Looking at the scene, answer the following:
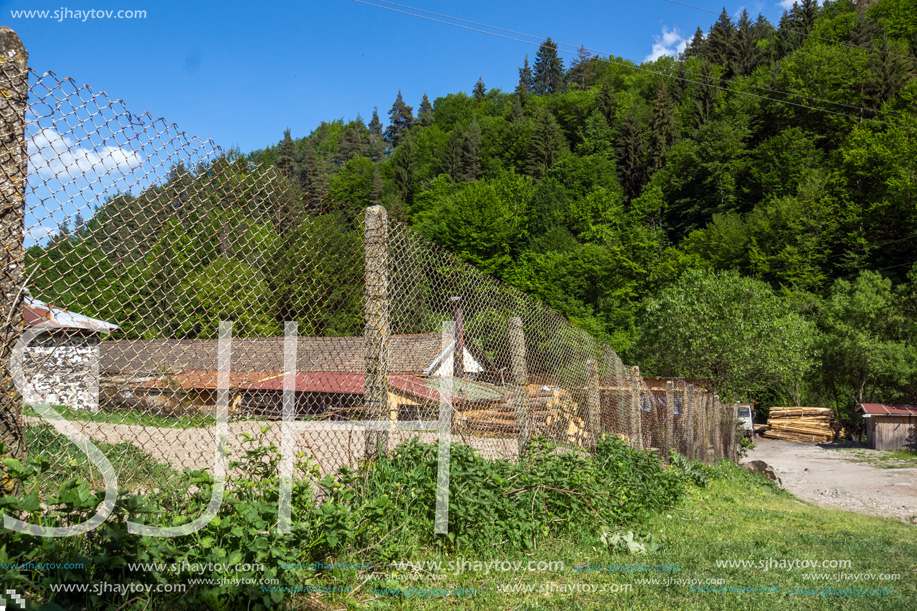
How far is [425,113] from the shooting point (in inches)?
4045

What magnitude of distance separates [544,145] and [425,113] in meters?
38.0

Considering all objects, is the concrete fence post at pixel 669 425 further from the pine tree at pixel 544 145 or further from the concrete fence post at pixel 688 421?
the pine tree at pixel 544 145

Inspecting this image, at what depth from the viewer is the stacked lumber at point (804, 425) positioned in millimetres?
33938

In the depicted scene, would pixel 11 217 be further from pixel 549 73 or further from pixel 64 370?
pixel 549 73

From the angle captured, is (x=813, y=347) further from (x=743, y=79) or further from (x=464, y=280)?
(x=743, y=79)

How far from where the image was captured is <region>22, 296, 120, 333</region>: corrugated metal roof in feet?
7.36

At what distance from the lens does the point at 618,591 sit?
358 cm

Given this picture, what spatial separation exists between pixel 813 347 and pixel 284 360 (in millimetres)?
40463

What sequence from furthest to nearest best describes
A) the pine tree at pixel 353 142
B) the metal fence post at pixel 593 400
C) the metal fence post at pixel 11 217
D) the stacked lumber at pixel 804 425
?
the pine tree at pixel 353 142 < the stacked lumber at pixel 804 425 < the metal fence post at pixel 593 400 < the metal fence post at pixel 11 217

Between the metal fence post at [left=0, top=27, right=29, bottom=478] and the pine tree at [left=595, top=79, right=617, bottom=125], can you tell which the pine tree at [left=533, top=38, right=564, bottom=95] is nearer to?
the pine tree at [left=595, top=79, right=617, bottom=125]

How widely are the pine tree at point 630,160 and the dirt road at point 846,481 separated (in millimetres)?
50101

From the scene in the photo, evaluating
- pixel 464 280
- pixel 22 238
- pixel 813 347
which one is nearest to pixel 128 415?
pixel 22 238

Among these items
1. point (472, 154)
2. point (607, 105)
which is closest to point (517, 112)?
point (607, 105)

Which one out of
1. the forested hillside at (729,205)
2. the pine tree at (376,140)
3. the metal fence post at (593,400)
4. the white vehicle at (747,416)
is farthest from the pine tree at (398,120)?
the metal fence post at (593,400)
